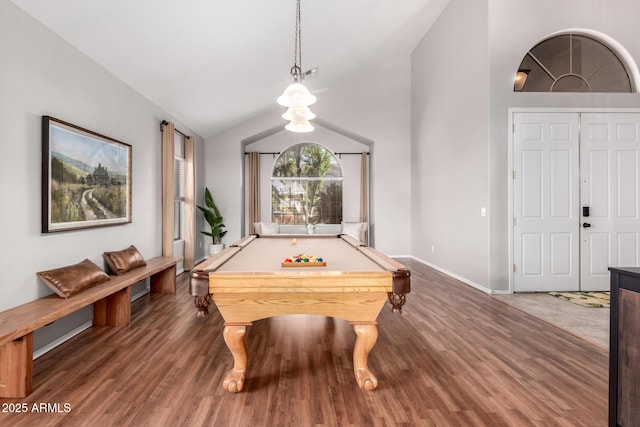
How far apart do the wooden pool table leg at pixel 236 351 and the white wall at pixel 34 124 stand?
1.55 m

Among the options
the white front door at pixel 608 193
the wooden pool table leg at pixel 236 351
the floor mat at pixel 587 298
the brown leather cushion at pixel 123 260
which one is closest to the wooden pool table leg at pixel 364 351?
the wooden pool table leg at pixel 236 351

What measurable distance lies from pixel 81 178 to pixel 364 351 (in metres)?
2.87

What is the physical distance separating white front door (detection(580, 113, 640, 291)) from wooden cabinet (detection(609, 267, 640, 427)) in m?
3.57

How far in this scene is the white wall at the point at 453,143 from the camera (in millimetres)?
4656

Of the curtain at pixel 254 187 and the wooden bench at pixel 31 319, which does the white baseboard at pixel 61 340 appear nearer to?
the wooden bench at pixel 31 319

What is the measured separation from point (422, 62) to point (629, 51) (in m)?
3.25

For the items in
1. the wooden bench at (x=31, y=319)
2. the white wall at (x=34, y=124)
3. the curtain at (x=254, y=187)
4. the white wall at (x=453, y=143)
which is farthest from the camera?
the curtain at (x=254, y=187)

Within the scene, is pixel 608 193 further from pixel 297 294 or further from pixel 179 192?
pixel 179 192

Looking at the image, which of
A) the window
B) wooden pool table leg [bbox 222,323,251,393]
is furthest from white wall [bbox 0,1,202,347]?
the window

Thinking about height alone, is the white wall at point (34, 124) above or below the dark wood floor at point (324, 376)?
above

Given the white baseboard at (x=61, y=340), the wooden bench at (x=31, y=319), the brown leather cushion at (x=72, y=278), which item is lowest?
the white baseboard at (x=61, y=340)

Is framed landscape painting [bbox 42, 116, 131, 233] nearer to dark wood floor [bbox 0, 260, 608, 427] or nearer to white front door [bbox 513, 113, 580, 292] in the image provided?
dark wood floor [bbox 0, 260, 608, 427]

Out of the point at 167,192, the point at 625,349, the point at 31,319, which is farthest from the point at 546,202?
the point at 31,319

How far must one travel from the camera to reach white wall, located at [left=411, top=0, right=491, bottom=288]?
4656 millimetres
